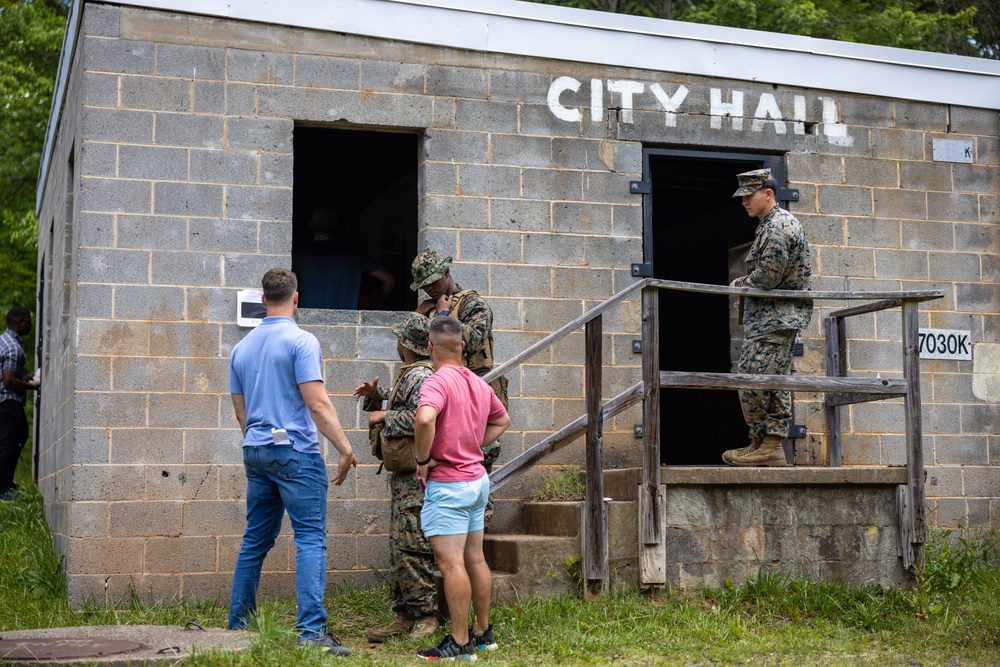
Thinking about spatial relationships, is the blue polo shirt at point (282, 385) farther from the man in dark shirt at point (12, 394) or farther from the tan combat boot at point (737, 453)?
the man in dark shirt at point (12, 394)

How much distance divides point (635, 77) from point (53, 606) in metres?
5.21

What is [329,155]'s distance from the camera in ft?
35.5

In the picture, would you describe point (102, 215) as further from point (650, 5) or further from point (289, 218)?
point (650, 5)

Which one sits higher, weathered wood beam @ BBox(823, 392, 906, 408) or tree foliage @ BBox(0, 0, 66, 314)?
tree foliage @ BBox(0, 0, 66, 314)

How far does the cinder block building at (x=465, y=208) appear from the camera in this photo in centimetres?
738

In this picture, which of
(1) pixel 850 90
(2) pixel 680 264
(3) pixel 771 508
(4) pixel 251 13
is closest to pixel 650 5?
(2) pixel 680 264

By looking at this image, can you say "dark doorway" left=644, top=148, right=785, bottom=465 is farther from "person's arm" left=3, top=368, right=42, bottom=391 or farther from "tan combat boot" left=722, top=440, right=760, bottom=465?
"person's arm" left=3, top=368, right=42, bottom=391

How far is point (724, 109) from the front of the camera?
866 cm

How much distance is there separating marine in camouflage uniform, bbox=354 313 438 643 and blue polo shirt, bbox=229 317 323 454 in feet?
1.66

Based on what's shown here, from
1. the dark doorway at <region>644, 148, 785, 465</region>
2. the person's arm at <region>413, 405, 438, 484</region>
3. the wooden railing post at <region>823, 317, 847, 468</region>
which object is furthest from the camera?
the dark doorway at <region>644, 148, 785, 465</region>

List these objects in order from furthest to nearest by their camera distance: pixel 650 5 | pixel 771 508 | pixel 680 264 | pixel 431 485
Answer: pixel 650 5 → pixel 680 264 → pixel 771 508 → pixel 431 485

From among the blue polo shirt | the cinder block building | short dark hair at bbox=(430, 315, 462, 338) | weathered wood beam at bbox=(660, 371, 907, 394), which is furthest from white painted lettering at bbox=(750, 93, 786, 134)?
the blue polo shirt

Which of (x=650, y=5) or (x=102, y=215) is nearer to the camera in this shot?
(x=102, y=215)

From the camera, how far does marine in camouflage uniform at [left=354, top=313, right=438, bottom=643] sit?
20.1 feet
